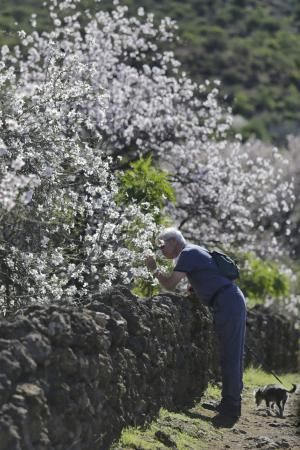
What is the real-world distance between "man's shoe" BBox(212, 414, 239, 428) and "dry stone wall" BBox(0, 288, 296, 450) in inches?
17.2

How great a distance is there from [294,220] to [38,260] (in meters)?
27.4

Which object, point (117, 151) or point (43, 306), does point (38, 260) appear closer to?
point (43, 306)

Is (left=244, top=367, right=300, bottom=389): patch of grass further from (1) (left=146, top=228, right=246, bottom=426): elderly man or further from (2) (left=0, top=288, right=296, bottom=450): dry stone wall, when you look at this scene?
(2) (left=0, top=288, right=296, bottom=450): dry stone wall

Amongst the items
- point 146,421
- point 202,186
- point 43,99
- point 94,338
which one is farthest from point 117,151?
point 94,338

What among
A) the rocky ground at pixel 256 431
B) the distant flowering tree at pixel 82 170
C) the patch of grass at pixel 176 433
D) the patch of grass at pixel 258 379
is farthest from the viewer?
the patch of grass at pixel 258 379

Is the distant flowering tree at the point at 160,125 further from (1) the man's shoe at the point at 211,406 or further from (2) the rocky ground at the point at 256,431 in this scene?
(1) the man's shoe at the point at 211,406

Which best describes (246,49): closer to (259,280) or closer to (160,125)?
(259,280)

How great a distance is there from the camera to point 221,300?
34.7 ft

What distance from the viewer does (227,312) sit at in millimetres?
10602

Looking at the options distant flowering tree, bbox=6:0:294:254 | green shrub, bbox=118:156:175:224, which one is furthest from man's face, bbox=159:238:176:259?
distant flowering tree, bbox=6:0:294:254

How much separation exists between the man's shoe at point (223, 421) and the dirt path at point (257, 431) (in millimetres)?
63

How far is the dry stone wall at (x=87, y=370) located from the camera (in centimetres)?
648

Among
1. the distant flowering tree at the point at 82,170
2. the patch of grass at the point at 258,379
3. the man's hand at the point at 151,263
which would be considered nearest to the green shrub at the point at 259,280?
the distant flowering tree at the point at 82,170

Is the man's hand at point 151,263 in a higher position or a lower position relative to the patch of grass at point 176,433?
higher
